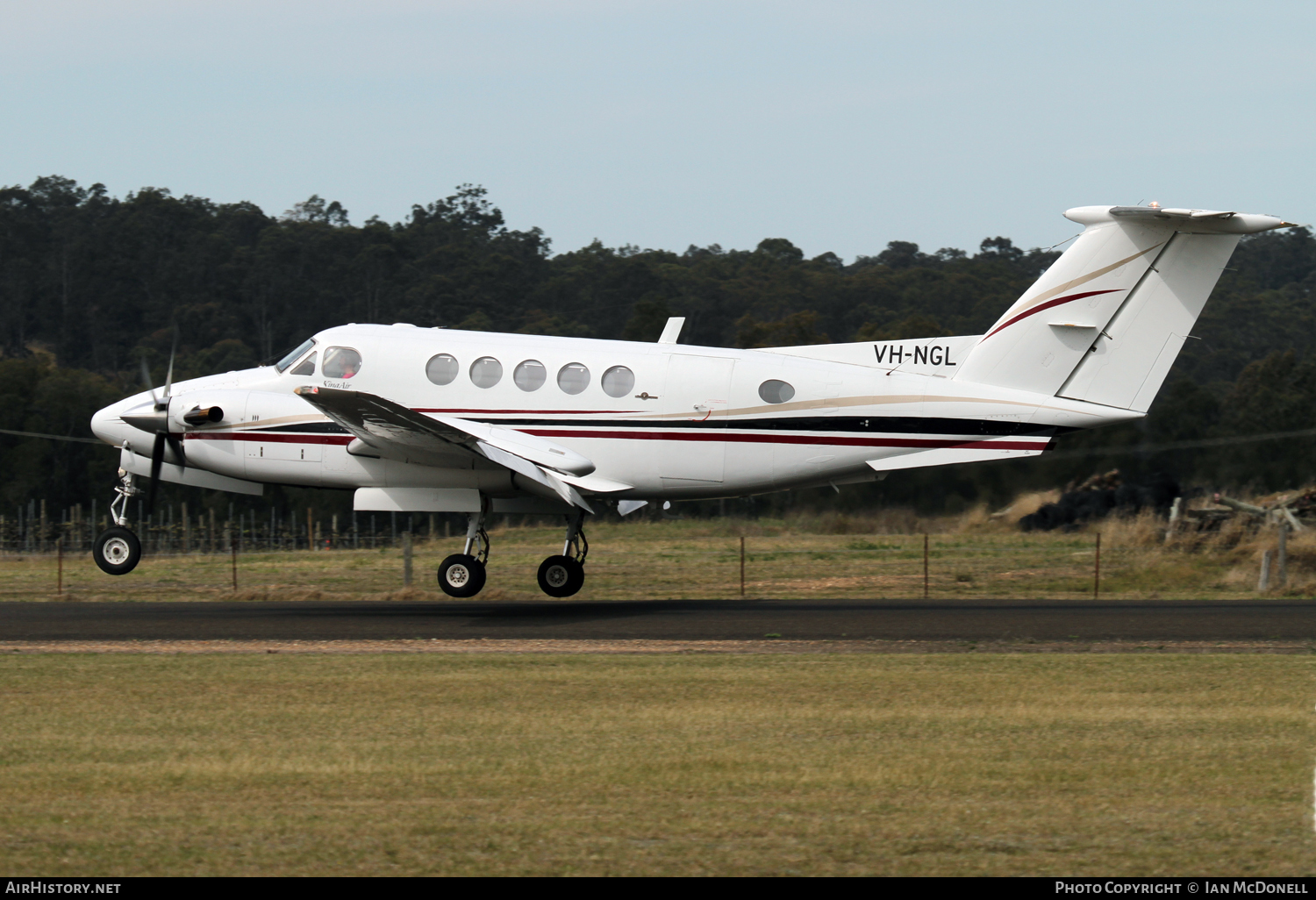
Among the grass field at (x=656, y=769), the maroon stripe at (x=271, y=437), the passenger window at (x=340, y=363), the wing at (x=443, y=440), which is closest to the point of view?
the grass field at (x=656, y=769)

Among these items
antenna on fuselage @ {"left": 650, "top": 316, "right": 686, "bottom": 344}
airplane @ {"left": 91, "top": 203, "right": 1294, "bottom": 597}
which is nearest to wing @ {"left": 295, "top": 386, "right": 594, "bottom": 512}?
airplane @ {"left": 91, "top": 203, "right": 1294, "bottom": 597}

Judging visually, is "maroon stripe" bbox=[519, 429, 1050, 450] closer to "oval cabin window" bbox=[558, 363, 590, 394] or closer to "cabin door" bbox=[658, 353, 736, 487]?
"cabin door" bbox=[658, 353, 736, 487]

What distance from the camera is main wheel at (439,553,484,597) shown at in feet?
71.2

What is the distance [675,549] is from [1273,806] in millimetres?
29527

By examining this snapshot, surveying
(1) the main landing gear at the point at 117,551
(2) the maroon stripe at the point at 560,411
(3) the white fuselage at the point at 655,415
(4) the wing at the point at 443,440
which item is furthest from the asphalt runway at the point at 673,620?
(2) the maroon stripe at the point at 560,411

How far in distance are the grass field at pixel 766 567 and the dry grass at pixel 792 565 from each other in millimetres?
50

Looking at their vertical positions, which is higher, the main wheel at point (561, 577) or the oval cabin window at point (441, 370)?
the oval cabin window at point (441, 370)

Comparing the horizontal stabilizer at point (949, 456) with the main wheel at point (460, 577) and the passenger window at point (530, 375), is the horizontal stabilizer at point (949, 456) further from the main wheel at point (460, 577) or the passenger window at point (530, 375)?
the main wheel at point (460, 577)

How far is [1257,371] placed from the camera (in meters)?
44.7

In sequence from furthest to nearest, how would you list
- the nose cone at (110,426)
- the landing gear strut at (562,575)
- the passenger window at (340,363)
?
1. the landing gear strut at (562,575)
2. the nose cone at (110,426)
3. the passenger window at (340,363)

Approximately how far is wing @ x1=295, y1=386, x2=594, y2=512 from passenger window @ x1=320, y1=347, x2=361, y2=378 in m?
1.38

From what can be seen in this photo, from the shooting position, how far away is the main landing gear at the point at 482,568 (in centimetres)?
2170

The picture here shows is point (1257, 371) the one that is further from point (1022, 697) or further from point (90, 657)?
point (90, 657)

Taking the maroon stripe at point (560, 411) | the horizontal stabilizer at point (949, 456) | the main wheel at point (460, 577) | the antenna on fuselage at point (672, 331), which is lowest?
the main wheel at point (460, 577)
